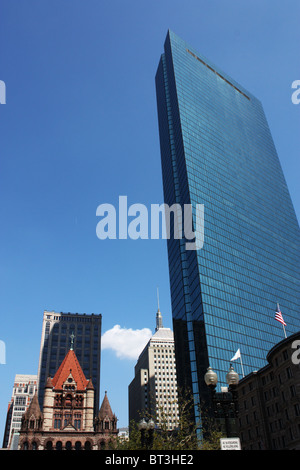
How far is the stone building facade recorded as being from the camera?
167 feet

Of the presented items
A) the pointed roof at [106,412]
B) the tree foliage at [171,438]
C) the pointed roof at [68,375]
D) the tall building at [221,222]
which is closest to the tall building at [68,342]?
the pointed roof at [68,375]

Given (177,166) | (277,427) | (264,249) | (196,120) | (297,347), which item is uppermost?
(196,120)

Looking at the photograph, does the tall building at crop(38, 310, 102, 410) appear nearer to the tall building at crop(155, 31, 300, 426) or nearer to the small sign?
the tall building at crop(155, 31, 300, 426)

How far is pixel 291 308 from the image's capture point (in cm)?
11400

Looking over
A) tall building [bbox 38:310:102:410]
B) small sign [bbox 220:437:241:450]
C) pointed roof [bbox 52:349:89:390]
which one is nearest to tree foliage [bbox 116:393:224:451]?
small sign [bbox 220:437:241:450]

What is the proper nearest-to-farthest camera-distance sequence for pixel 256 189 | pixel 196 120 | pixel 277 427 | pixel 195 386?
pixel 277 427
pixel 195 386
pixel 196 120
pixel 256 189

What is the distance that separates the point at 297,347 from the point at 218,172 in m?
73.2

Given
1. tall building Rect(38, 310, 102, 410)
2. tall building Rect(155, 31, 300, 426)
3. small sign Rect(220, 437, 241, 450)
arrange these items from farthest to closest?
1. tall building Rect(38, 310, 102, 410)
2. tall building Rect(155, 31, 300, 426)
3. small sign Rect(220, 437, 241, 450)

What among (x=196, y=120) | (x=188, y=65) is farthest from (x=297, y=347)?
(x=188, y=65)

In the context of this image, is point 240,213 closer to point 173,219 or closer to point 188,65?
point 173,219

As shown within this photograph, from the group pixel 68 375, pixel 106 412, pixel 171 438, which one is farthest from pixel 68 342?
pixel 171 438

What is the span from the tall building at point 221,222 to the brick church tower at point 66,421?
2122 cm

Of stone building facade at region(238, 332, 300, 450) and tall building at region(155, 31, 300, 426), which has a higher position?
tall building at region(155, 31, 300, 426)

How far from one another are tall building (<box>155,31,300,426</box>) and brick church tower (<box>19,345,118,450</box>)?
69.6 feet
